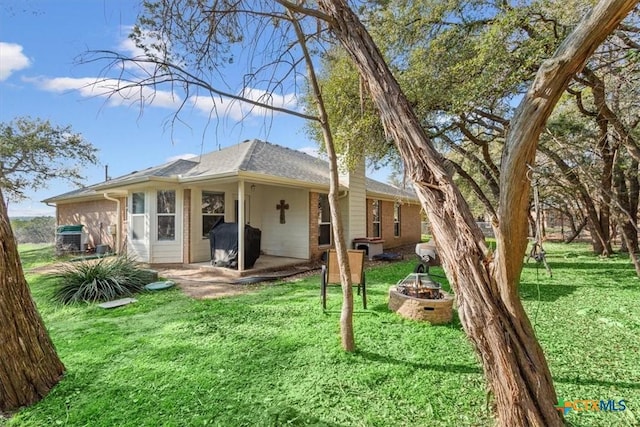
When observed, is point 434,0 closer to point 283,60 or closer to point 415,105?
point 415,105

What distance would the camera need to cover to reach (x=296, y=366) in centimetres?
328

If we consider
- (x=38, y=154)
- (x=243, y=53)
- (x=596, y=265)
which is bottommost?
(x=596, y=265)

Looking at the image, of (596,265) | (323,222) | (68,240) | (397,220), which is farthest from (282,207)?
(596,265)

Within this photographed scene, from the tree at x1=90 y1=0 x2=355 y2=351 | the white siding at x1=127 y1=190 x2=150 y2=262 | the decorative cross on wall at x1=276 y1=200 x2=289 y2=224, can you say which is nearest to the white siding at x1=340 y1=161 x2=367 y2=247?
the decorative cross on wall at x1=276 y1=200 x2=289 y2=224

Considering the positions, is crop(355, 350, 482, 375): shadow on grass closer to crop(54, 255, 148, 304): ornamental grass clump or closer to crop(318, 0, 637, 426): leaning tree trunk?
crop(318, 0, 637, 426): leaning tree trunk

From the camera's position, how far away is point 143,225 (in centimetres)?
1008

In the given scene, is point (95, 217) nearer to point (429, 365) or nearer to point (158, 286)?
point (158, 286)

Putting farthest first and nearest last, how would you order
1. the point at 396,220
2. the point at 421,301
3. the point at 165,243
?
1. the point at 396,220
2. the point at 165,243
3. the point at 421,301

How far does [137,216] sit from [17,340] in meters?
8.23

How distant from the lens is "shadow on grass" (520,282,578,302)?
600cm

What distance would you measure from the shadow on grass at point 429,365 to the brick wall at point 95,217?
45.2 feet

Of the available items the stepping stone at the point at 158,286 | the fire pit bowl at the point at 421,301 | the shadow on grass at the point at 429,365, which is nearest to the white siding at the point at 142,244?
the stepping stone at the point at 158,286

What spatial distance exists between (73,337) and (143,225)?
6357 millimetres

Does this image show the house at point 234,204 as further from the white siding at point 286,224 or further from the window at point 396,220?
the window at point 396,220
